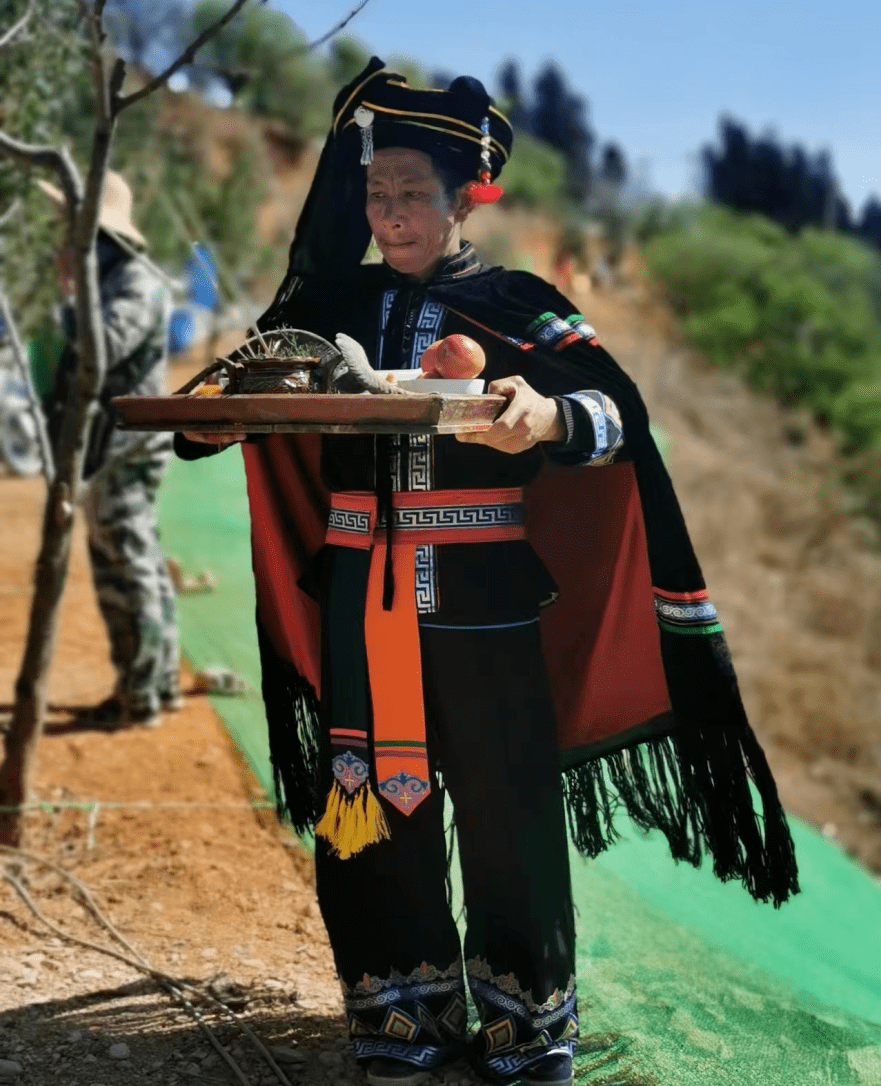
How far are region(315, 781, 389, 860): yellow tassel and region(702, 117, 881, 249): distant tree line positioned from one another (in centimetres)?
7359

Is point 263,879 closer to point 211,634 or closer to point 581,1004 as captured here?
point 581,1004

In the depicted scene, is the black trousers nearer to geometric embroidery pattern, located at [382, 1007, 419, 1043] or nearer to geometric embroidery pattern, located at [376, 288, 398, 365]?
geometric embroidery pattern, located at [382, 1007, 419, 1043]

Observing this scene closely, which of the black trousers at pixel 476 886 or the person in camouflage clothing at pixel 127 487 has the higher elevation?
the person in camouflage clothing at pixel 127 487

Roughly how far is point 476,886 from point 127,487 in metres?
2.78

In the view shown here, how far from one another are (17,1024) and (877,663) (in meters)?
19.7

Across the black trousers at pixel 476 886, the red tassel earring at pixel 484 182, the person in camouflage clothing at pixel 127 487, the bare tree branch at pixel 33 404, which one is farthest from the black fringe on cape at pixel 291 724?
the person in camouflage clothing at pixel 127 487

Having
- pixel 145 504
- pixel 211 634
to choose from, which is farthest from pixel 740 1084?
pixel 211 634

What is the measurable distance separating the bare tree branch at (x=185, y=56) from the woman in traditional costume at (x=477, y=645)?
607mm

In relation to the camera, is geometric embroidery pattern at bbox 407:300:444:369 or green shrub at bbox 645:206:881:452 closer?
geometric embroidery pattern at bbox 407:300:444:369

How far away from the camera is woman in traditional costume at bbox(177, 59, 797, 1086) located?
2.55 meters

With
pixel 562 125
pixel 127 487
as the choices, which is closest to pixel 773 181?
pixel 562 125

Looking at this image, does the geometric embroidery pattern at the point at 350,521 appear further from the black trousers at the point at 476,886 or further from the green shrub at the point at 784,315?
the green shrub at the point at 784,315

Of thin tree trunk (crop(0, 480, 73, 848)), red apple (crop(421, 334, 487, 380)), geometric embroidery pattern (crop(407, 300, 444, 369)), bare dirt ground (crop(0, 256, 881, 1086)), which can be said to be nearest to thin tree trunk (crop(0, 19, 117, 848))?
thin tree trunk (crop(0, 480, 73, 848))

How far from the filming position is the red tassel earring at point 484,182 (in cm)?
253
